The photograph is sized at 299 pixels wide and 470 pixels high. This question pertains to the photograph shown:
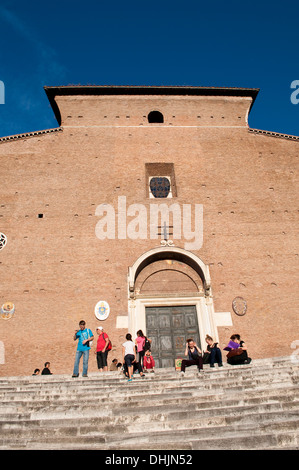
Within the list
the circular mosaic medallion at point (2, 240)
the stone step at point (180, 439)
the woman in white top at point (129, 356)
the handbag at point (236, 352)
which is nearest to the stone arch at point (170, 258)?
the handbag at point (236, 352)

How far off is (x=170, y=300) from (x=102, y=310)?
2.04 meters

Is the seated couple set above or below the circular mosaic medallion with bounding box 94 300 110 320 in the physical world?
below

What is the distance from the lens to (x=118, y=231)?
11414 mm

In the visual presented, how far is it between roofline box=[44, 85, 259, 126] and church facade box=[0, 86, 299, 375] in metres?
0.06

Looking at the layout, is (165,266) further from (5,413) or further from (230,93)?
(230,93)

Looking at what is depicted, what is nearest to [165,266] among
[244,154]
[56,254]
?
[56,254]

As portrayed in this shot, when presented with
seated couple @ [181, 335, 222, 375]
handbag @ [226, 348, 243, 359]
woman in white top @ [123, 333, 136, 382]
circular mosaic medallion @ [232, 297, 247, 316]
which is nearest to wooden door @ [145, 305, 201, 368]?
circular mosaic medallion @ [232, 297, 247, 316]

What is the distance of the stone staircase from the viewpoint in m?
3.75

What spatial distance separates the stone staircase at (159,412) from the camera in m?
3.75

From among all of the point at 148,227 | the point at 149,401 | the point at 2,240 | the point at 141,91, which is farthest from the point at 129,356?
the point at 141,91

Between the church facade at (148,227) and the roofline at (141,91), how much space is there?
2.3 inches

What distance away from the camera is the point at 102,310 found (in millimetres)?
10148

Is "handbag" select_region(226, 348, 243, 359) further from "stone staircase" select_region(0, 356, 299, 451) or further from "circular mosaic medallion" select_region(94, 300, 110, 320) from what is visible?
"circular mosaic medallion" select_region(94, 300, 110, 320)

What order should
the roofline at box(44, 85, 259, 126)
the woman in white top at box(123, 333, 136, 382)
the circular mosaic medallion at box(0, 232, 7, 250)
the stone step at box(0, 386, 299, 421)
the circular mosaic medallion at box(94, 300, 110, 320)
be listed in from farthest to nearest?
the roofline at box(44, 85, 259, 126) < the circular mosaic medallion at box(0, 232, 7, 250) < the circular mosaic medallion at box(94, 300, 110, 320) < the woman in white top at box(123, 333, 136, 382) < the stone step at box(0, 386, 299, 421)
